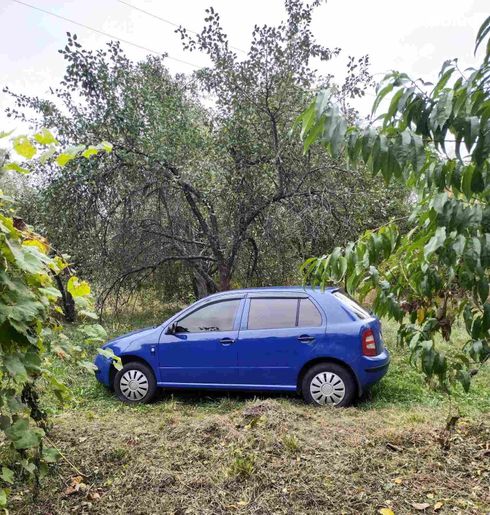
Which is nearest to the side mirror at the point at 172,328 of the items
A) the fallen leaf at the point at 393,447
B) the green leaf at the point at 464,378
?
the fallen leaf at the point at 393,447

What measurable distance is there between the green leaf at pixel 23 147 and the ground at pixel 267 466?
2.00m

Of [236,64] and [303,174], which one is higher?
[236,64]

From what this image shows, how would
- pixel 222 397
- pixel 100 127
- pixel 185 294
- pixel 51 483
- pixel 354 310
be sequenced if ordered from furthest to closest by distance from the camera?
pixel 185 294 → pixel 100 127 → pixel 222 397 → pixel 354 310 → pixel 51 483

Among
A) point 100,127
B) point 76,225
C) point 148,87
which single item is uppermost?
point 148,87

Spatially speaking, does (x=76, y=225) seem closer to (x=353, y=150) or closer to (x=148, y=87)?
(x=148, y=87)

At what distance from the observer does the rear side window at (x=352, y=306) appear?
18.3ft

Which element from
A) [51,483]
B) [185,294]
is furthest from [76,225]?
[51,483]

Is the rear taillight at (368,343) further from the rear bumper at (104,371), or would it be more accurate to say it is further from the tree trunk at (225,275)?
the tree trunk at (225,275)

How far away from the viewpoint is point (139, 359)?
599 centimetres

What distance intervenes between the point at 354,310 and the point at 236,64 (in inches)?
201

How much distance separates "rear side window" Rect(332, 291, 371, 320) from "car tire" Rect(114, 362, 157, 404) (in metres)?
2.58

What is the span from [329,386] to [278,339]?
803 millimetres

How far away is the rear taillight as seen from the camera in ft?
17.6

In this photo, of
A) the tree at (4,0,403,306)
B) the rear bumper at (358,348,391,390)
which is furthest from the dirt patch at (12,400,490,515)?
the tree at (4,0,403,306)
